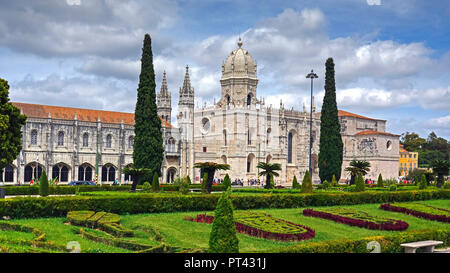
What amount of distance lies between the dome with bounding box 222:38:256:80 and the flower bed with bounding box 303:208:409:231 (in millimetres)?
51017

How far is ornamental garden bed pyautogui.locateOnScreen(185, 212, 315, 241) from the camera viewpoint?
1777 centimetres

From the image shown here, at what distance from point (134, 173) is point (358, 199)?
13.2 metres

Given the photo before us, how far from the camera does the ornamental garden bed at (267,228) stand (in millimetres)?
17766

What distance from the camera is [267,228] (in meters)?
18.3

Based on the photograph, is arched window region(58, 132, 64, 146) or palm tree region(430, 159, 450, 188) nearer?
palm tree region(430, 159, 450, 188)

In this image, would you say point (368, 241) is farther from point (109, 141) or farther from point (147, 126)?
point (109, 141)

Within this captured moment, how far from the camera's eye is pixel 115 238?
1597 centimetres

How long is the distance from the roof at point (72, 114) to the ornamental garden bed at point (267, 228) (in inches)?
1537

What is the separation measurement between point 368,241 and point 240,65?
59.0m

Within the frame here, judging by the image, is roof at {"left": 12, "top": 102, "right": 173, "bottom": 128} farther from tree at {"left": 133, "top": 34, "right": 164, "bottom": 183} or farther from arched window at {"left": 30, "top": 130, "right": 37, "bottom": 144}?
tree at {"left": 133, "top": 34, "right": 164, "bottom": 183}

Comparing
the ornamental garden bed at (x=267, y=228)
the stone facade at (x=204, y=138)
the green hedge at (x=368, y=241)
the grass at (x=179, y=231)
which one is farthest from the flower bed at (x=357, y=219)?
the stone facade at (x=204, y=138)

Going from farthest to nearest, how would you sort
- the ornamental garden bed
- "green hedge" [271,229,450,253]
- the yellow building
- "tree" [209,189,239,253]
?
the yellow building
the ornamental garden bed
"green hedge" [271,229,450,253]
"tree" [209,189,239,253]

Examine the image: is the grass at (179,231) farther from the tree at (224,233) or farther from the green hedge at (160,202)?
the tree at (224,233)

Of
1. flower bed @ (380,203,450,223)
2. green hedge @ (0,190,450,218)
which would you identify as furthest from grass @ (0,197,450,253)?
flower bed @ (380,203,450,223)
